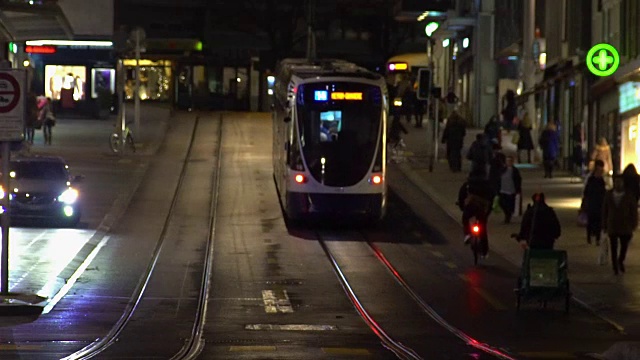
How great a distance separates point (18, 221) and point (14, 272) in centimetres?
766

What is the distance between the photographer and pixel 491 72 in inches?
2448

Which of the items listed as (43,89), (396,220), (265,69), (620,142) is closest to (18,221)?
(396,220)

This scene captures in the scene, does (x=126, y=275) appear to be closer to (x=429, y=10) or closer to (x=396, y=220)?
(x=396, y=220)

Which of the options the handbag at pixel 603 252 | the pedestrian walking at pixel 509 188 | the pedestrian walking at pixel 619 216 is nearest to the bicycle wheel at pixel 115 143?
the pedestrian walking at pixel 509 188

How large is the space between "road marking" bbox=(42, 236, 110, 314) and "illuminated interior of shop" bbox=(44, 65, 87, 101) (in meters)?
35.6

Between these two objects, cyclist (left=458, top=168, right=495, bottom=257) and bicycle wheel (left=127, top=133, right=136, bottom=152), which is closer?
cyclist (left=458, top=168, right=495, bottom=257)

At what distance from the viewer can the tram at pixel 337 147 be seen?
98.2 ft

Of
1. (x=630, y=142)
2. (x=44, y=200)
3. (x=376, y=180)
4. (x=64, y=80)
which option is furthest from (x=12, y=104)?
(x=64, y=80)

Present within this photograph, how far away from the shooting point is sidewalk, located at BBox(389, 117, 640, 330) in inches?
779

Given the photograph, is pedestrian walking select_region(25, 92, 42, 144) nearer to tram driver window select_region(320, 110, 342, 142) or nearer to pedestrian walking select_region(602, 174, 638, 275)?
tram driver window select_region(320, 110, 342, 142)

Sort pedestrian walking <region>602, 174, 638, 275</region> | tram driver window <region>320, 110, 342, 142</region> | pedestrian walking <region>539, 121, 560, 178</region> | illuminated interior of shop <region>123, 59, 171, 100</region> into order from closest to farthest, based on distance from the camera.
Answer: pedestrian walking <region>602, 174, 638, 275</region> < tram driver window <region>320, 110, 342, 142</region> < pedestrian walking <region>539, 121, 560, 178</region> < illuminated interior of shop <region>123, 59, 171, 100</region>

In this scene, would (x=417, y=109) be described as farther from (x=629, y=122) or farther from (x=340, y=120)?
(x=340, y=120)

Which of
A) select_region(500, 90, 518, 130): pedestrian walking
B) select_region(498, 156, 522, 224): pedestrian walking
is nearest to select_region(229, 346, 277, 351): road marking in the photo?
select_region(498, 156, 522, 224): pedestrian walking

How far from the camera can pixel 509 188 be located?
30766 millimetres
